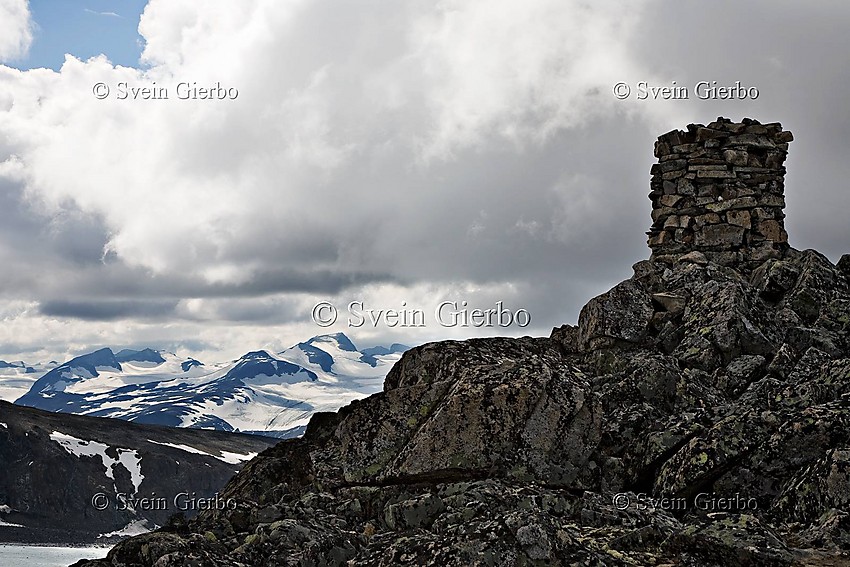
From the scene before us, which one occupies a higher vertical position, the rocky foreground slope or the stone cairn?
the stone cairn

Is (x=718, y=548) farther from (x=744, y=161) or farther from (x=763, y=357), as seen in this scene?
(x=744, y=161)

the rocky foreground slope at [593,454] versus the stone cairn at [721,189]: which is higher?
the stone cairn at [721,189]

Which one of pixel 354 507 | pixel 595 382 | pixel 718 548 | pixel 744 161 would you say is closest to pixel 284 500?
pixel 354 507

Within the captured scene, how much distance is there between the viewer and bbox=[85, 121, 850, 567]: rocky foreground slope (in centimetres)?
1455

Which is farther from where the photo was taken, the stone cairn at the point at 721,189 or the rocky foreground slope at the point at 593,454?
the stone cairn at the point at 721,189

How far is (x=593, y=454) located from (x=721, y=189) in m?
19.7

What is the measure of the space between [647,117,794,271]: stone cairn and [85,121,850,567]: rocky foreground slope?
262 inches

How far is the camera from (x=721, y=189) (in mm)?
36250

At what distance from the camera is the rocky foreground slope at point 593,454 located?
14.6 metres

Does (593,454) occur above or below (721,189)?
below

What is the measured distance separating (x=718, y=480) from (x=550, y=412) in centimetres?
382

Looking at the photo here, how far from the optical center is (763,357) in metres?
23.8

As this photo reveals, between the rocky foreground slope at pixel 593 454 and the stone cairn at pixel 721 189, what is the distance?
6.65 meters

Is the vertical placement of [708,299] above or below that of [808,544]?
above
